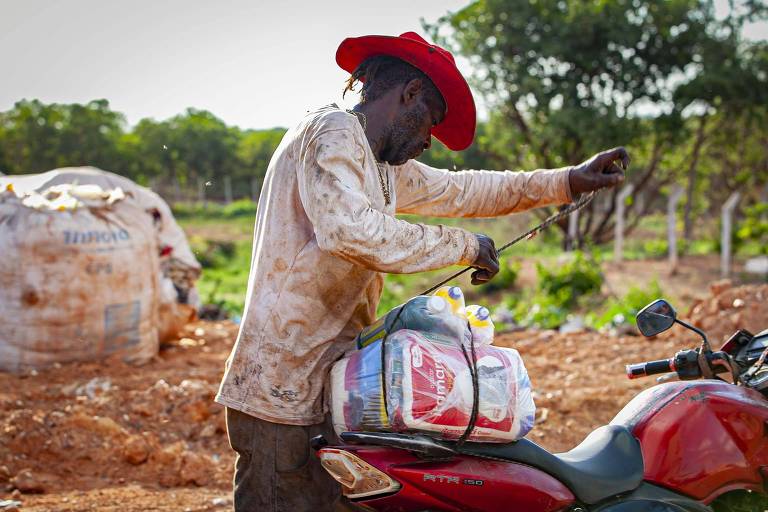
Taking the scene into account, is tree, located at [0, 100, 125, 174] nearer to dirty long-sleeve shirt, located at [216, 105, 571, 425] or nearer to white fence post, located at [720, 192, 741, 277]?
white fence post, located at [720, 192, 741, 277]

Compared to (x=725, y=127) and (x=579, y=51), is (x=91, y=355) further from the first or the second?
(x=725, y=127)

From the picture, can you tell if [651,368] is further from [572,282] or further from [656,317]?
[572,282]

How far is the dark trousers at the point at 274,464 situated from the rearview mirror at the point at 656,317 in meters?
1.01

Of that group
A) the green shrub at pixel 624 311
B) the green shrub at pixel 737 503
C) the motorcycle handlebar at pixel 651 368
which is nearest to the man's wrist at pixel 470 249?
the motorcycle handlebar at pixel 651 368

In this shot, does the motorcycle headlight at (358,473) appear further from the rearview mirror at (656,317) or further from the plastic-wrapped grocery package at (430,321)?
the rearview mirror at (656,317)

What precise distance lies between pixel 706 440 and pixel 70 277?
4.56 meters

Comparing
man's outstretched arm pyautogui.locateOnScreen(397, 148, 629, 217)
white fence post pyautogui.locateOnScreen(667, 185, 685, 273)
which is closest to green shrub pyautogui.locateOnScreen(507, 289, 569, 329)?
white fence post pyautogui.locateOnScreen(667, 185, 685, 273)

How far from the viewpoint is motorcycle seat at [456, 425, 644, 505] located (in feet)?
6.73

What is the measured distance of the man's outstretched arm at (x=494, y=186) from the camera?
281 cm

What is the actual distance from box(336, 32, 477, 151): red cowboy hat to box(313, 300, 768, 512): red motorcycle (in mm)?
903

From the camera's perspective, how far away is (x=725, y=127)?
14867mm

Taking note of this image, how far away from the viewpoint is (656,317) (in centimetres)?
229

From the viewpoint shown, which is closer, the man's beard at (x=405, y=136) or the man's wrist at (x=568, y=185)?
the man's beard at (x=405, y=136)

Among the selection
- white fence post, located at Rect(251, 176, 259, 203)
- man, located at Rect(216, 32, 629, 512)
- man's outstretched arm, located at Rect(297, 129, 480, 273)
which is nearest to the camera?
man's outstretched arm, located at Rect(297, 129, 480, 273)
